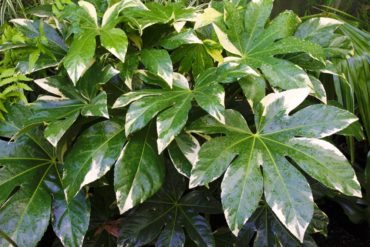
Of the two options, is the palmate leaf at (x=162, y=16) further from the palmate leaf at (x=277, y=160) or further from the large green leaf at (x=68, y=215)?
the large green leaf at (x=68, y=215)

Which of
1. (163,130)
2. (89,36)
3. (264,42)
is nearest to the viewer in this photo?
(163,130)

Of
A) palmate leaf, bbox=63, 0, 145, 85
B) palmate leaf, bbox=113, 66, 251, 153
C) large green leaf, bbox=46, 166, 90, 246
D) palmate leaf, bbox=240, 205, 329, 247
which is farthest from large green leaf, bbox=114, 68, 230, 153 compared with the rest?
palmate leaf, bbox=240, 205, 329, 247

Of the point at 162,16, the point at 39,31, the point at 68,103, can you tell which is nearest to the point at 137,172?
the point at 68,103

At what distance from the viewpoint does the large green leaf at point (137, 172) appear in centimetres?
87

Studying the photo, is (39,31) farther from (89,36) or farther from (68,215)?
(68,215)

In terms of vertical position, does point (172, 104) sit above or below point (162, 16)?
below

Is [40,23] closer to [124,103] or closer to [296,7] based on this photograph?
[124,103]

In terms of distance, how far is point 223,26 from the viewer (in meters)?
1.07

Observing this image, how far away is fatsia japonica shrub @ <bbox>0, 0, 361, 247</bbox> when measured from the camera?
33.8 inches

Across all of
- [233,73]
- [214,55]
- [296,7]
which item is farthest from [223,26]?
[296,7]

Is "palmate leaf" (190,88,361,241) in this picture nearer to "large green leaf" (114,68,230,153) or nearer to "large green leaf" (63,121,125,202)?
"large green leaf" (114,68,230,153)

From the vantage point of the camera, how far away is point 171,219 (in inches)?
44.0

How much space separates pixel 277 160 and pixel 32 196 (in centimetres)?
58

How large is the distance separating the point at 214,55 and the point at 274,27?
19cm
